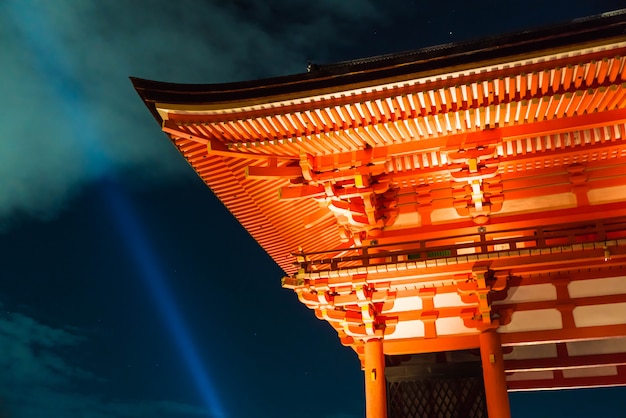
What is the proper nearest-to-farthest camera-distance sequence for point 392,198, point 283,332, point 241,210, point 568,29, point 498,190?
point 568,29, point 498,190, point 392,198, point 241,210, point 283,332

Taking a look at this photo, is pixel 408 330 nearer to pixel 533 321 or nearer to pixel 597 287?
pixel 533 321

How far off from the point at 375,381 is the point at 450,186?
3.37 metres

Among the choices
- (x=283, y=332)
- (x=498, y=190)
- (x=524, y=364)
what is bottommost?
(x=524, y=364)

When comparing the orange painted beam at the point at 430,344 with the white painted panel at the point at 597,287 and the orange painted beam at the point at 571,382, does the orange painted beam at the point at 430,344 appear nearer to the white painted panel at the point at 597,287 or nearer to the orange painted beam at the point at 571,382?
the white painted panel at the point at 597,287

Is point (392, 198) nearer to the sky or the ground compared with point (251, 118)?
nearer to the ground

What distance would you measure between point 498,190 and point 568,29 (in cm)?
268

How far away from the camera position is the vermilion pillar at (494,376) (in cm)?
763

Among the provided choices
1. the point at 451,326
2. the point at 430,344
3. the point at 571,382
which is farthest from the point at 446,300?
the point at 571,382

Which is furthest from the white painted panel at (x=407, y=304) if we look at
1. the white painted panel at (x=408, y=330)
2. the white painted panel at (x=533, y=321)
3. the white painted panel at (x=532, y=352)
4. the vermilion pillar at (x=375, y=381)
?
the white painted panel at (x=532, y=352)

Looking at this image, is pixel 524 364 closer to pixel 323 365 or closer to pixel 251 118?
pixel 251 118

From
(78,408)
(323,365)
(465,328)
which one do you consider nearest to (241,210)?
(465,328)

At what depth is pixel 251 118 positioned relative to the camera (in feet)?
26.0

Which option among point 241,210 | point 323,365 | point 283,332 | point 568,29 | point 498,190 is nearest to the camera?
point 568,29

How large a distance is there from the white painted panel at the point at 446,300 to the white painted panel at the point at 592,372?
472 cm
